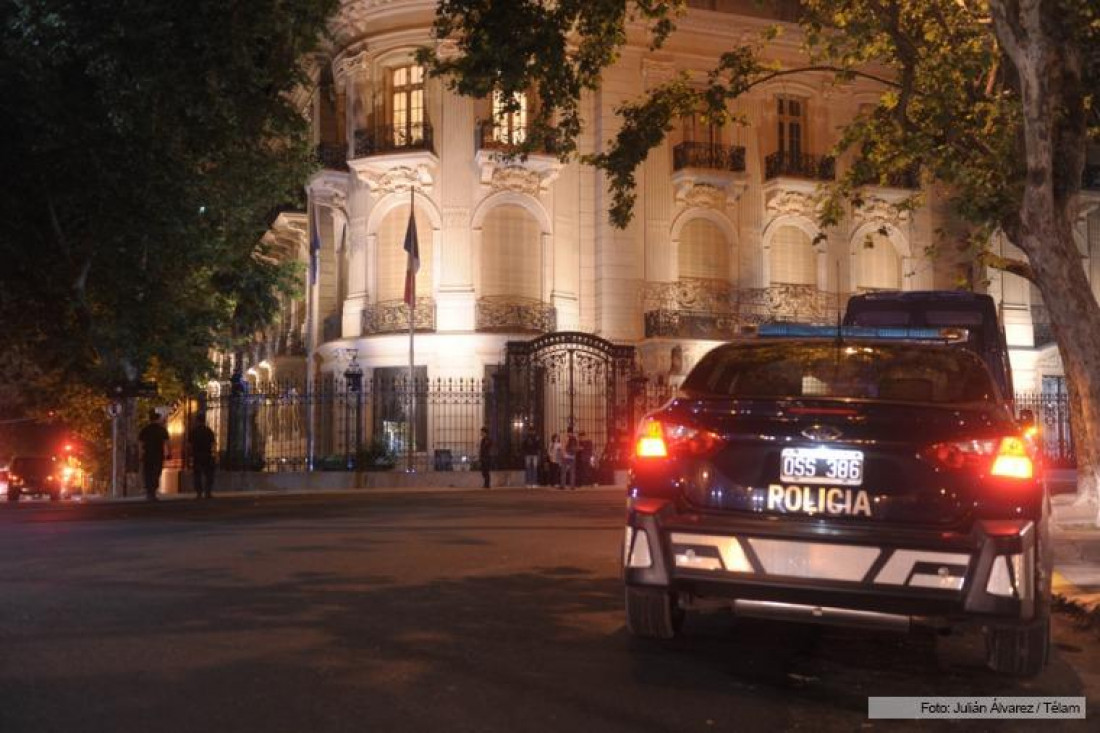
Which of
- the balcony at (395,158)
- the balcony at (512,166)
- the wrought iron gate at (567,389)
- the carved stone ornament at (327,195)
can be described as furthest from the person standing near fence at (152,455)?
the balcony at (512,166)

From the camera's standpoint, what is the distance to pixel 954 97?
56.7ft

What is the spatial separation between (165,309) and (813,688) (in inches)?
905

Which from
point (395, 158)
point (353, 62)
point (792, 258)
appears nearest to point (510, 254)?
point (395, 158)

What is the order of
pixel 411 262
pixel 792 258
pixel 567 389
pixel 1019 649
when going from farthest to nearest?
pixel 792 258 < pixel 567 389 < pixel 411 262 < pixel 1019 649

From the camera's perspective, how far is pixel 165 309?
2644cm

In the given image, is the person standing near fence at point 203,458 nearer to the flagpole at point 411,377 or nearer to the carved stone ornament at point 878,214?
the flagpole at point 411,377

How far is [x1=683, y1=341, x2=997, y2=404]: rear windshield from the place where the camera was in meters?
6.34

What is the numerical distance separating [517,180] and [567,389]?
19.2ft

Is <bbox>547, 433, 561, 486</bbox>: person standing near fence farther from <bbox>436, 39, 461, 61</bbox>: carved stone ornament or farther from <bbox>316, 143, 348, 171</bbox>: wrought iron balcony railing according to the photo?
<bbox>316, 143, 348, 171</bbox>: wrought iron balcony railing

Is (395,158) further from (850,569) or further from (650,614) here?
(850,569)

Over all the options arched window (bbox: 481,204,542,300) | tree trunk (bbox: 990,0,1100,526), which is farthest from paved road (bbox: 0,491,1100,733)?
arched window (bbox: 481,204,542,300)

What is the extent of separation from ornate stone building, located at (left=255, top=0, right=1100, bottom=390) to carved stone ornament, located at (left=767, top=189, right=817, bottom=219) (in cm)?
5

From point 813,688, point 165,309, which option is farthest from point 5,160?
point 813,688

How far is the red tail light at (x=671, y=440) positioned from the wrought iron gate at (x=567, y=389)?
76.8ft
